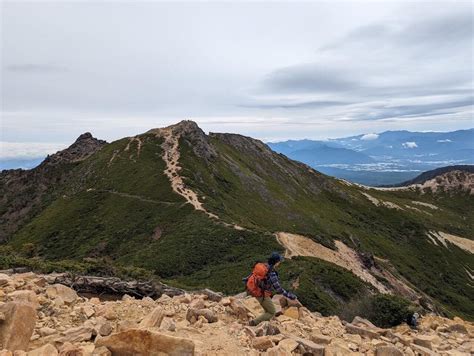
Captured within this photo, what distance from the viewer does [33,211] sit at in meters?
107

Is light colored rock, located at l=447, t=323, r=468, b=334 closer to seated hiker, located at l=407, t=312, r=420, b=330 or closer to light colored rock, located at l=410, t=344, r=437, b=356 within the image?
seated hiker, located at l=407, t=312, r=420, b=330

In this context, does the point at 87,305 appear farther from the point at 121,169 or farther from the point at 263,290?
the point at 121,169

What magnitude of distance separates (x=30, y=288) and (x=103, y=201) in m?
78.9

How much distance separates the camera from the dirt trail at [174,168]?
264 ft

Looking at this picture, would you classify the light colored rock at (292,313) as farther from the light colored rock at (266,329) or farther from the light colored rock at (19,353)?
the light colored rock at (19,353)

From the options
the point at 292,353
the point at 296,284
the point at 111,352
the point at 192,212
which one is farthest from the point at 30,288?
the point at 192,212

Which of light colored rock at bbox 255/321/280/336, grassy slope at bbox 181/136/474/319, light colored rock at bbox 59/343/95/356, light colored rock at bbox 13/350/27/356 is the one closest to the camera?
light colored rock at bbox 13/350/27/356

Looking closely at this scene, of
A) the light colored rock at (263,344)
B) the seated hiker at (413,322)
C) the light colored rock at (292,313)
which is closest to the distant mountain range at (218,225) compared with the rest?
the seated hiker at (413,322)

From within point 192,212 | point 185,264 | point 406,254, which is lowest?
point 406,254

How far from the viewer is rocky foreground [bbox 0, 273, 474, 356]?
33.8 ft

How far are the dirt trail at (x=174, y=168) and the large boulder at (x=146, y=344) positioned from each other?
59819 mm

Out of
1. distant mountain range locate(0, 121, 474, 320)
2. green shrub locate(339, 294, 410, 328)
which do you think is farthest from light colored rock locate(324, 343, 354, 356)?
distant mountain range locate(0, 121, 474, 320)

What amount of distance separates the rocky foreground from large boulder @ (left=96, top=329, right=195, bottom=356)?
24mm

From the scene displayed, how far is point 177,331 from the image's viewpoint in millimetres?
12469
